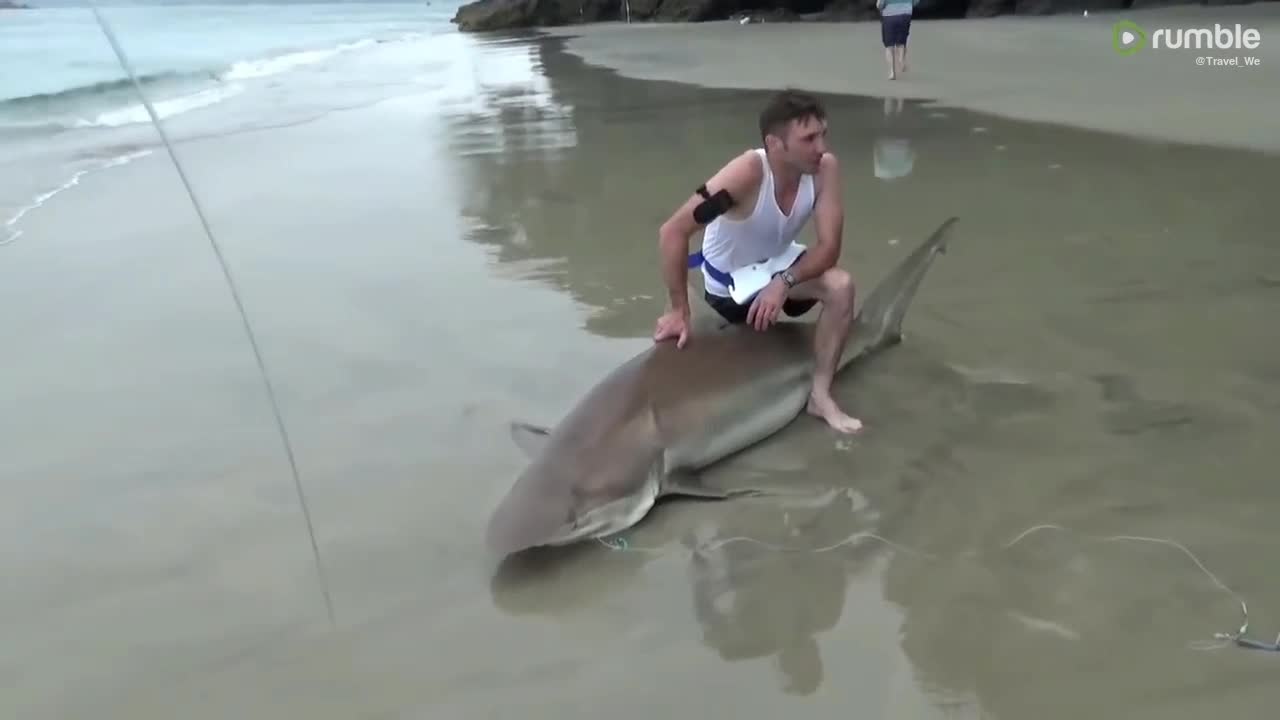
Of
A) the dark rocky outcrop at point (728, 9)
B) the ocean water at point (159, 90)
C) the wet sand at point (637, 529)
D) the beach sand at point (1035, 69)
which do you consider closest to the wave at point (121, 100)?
the ocean water at point (159, 90)

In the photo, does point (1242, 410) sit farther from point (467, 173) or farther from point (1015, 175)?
point (467, 173)

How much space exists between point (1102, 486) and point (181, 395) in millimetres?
3475

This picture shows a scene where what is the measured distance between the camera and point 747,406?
3.53 meters

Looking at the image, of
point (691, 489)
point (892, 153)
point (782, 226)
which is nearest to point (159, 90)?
point (892, 153)

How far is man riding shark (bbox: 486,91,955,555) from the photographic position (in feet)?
9.62

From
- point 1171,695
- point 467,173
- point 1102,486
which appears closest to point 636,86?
point 467,173

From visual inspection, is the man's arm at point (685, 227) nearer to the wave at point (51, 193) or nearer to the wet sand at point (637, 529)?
the wet sand at point (637, 529)

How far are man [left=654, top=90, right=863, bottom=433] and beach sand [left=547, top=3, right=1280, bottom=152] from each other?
221 inches

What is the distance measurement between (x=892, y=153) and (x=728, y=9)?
28408mm

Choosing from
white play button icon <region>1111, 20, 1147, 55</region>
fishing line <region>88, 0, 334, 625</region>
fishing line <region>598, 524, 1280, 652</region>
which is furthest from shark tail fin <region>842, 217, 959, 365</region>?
white play button icon <region>1111, 20, 1147, 55</region>

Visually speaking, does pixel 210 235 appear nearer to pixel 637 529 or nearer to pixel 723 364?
pixel 637 529

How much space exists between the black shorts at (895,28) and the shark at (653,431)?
10.6 m

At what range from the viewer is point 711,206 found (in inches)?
141

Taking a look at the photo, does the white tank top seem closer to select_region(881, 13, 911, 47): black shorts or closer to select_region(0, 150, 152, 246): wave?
select_region(0, 150, 152, 246): wave
